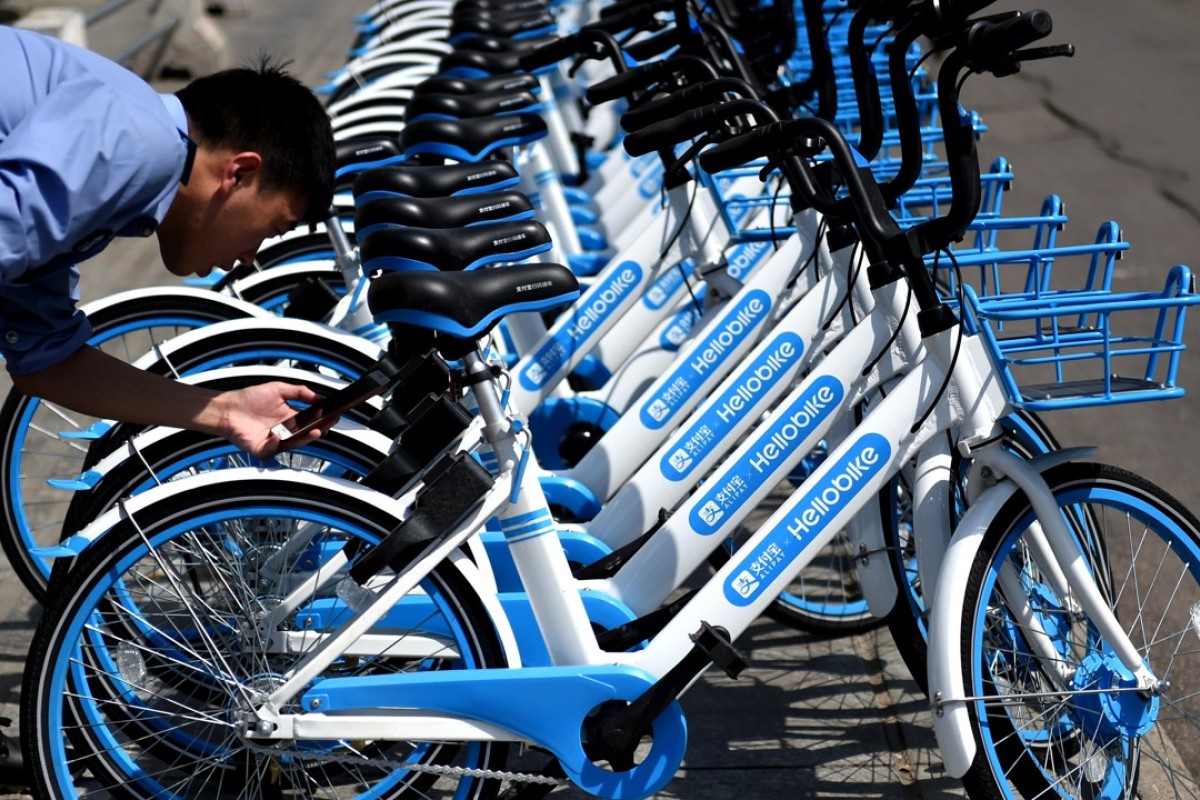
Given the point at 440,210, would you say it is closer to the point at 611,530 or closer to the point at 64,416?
the point at 611,530

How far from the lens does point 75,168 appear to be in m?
2.27

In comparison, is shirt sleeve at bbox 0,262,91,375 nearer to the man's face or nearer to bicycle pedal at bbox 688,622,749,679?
the man's face

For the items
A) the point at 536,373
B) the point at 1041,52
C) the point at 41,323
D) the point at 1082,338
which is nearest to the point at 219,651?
the point at 41,323

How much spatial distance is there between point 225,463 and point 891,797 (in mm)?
1775

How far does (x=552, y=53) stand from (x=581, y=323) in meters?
0.94

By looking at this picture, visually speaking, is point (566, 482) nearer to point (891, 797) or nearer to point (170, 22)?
point (891, 797)

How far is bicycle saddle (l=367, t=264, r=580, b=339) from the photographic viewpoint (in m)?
2.74

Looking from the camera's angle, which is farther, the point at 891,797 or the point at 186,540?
the point at 891,797

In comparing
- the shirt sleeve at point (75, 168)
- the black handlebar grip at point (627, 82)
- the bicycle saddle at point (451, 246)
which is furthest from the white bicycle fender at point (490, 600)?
the black handlebar grip at point (627, 82)

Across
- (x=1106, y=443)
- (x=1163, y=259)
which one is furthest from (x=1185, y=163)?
(x=1106, y=443)

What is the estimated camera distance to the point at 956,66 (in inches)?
99.1

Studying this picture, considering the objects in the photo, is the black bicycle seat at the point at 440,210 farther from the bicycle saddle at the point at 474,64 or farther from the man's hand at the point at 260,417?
the bicycle saddle at the point at 474,64

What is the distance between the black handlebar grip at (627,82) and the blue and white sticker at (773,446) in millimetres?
1191

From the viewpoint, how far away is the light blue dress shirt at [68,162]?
2.25 metres
